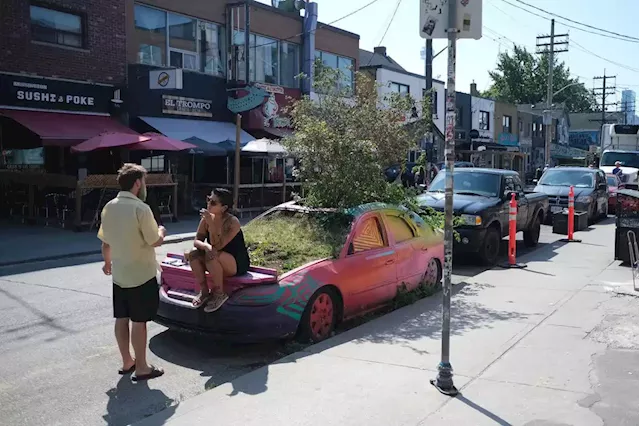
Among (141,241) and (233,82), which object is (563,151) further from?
(141,241)

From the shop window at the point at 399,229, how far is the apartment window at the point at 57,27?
13.4 meters

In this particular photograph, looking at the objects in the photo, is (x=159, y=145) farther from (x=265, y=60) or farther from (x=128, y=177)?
(x=128, y=177)

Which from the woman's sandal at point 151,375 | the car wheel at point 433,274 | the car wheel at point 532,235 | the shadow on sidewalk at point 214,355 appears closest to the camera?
the woman's sandal at point 151,375

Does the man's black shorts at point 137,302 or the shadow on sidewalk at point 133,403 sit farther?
the man's black shorts at point 137,302

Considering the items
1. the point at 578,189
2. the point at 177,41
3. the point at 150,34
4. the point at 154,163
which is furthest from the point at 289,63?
the point at 578,189

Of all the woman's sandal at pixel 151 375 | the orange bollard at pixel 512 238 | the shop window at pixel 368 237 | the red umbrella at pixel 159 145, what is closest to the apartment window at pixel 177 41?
the red umbrella at pixel 159 145

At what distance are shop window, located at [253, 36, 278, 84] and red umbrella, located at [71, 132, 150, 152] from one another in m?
8.95

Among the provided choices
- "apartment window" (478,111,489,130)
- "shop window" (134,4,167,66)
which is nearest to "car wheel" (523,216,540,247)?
"shop window" (134,4,167,66)

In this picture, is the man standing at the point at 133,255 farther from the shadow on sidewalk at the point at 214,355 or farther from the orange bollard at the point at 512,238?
the orange bollard at the point at 512,238

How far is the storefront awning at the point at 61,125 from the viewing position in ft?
52.0

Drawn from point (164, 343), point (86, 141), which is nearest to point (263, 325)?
point (164, 343)

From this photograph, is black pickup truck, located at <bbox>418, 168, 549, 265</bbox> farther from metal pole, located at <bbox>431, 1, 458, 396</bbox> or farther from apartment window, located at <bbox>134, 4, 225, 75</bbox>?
apartment window, located at <bbox>134, 4, 225, 75</bbox>

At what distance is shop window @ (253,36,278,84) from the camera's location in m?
24.5

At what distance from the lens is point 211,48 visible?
895 inches
